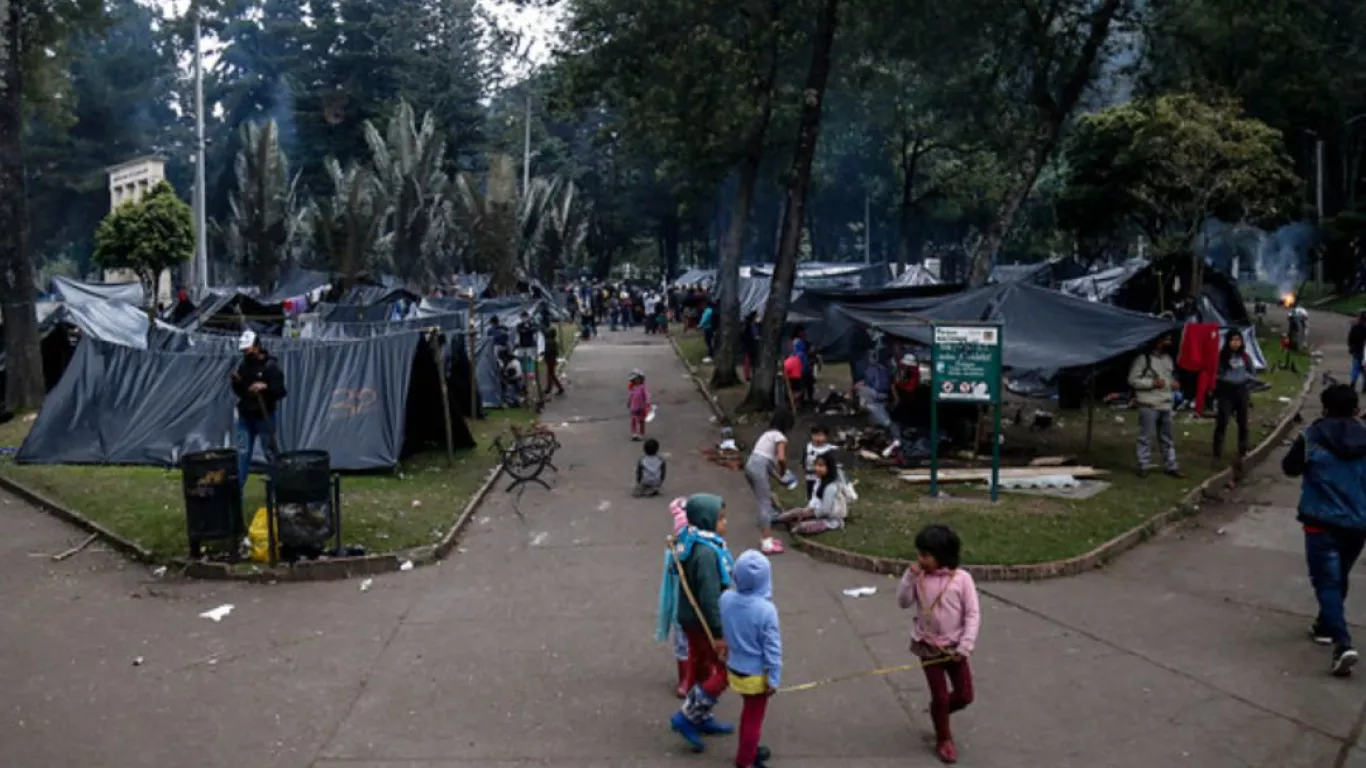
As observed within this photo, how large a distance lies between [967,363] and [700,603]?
733 cm

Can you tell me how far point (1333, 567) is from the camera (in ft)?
25.2

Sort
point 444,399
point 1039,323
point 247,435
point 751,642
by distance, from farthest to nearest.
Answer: point 444,399 < point 1039,323 < point 247,435 < point 751,642

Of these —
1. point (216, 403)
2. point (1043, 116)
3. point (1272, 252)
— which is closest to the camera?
point (216, 403)

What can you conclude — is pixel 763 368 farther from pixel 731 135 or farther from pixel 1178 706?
pixel 1178 706

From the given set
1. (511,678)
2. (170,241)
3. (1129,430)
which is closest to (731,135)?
(1129,430)

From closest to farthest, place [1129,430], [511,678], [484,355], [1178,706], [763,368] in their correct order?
[1178,706] < [511,678] < [1129,430] < [763,368] < [484,355]

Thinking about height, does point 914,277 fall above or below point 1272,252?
below

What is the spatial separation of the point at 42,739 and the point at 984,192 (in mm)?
50343

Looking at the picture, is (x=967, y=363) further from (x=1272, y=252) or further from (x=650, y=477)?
(x=1272, y=252)

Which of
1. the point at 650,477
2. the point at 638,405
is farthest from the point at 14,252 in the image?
the point at 650,477

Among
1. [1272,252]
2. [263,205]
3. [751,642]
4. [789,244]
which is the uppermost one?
[263,205]

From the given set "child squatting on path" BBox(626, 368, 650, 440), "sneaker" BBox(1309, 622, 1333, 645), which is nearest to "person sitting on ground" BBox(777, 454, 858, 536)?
"sneaker" BBox(1309, 622, 1333, 645)

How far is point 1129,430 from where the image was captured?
1847 centimetres

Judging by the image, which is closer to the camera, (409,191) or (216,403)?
(216,403)
